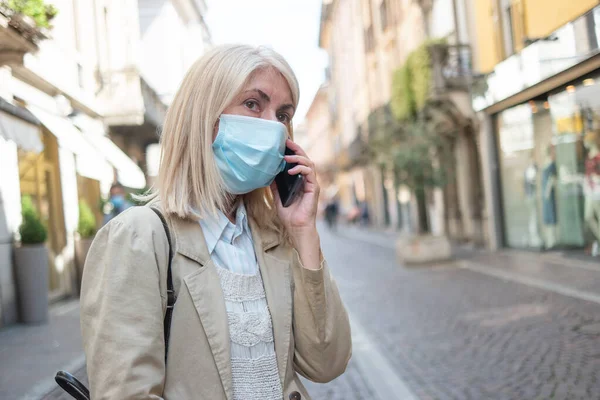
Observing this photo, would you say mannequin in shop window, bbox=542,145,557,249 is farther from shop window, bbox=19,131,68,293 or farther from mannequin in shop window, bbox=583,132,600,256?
shop window, bbox=19,131,68,293

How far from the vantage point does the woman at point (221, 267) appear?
1.48 metres

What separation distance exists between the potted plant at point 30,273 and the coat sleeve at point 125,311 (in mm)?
7722

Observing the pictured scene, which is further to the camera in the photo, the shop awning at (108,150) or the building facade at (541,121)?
the shop awning at (108,150)

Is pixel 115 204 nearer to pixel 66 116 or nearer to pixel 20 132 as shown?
pixel 66 116

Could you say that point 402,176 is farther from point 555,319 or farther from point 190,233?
point 190,233

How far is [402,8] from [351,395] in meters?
20.4

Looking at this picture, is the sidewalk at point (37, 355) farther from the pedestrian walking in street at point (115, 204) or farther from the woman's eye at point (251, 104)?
the woman's eye at point (251, 104)

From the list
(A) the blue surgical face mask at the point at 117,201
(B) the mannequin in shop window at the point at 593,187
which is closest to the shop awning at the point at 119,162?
(A) the blue surgical face mask at the point at 117,201

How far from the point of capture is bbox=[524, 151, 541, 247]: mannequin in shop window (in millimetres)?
13780

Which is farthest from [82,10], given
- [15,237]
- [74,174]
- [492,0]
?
[492,0]

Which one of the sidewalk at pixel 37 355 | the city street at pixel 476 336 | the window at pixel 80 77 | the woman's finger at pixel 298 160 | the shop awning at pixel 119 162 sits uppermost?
the window at pixel 80 77

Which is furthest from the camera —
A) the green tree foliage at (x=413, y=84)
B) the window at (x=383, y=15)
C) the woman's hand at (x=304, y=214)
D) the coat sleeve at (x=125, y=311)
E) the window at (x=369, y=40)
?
the window at (x=369, y=40)

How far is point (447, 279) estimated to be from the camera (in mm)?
11125

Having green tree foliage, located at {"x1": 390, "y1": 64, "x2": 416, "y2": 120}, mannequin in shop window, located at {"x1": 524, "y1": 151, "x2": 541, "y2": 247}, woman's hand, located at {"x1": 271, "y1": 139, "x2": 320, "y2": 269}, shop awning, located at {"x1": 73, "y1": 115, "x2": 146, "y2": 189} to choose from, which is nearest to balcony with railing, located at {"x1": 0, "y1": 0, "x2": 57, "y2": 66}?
shop awning, located at {"x1": 73, "y1": 115, "x2": 146, "y2": 189}
